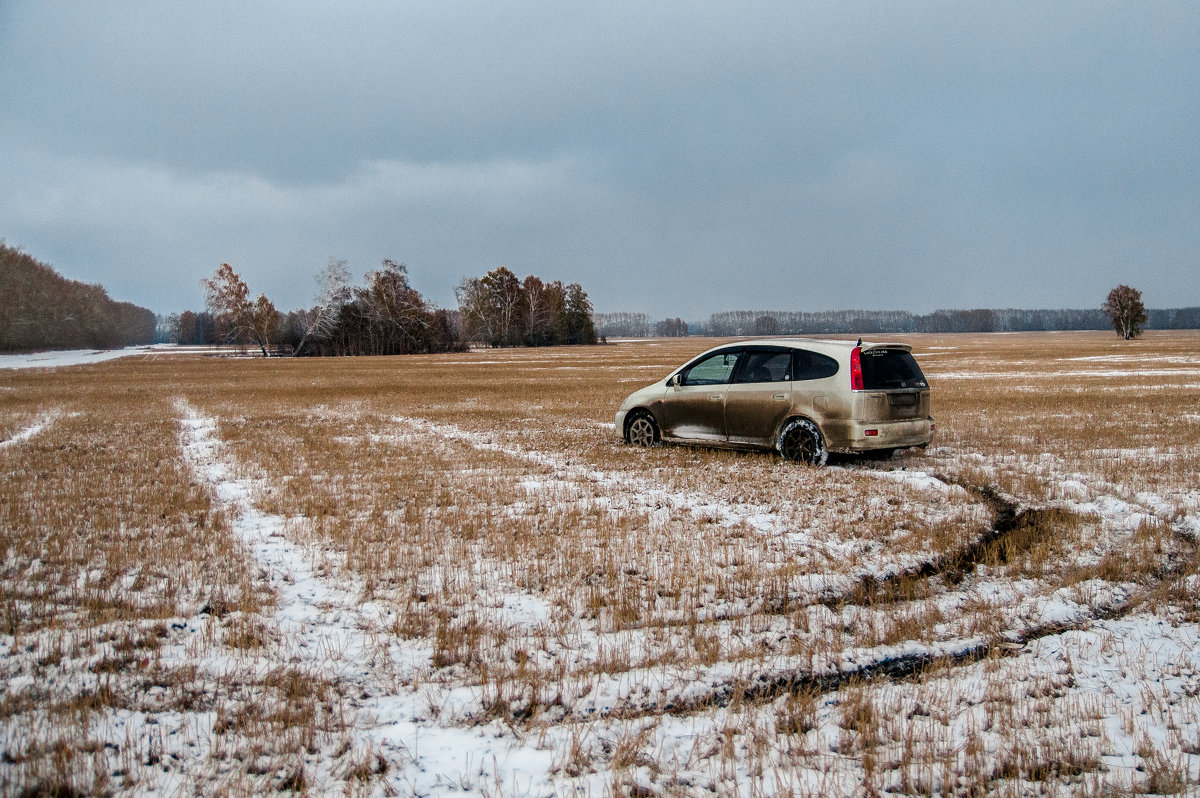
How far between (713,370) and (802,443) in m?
1.77

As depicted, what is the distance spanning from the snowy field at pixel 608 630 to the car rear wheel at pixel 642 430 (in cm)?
194

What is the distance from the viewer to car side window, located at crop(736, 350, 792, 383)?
10312 millimetres

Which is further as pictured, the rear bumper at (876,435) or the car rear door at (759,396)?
the car rear door at (759,396)

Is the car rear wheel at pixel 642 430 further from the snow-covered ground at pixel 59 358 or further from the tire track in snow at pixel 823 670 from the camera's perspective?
the snow-covered ground at pixel 59 358

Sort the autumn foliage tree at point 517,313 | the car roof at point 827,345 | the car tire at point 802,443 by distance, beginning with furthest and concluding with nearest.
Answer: the autumn foliage tree at point 517,313
the car tire at point 802,443
the car roof at point 827,345

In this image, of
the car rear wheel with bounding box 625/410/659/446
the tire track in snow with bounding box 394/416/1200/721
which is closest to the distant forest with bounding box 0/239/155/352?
the car rear wheel with bounding box 625/410/659/446

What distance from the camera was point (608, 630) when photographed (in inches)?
183

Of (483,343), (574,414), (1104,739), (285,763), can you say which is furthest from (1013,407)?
(483,343)

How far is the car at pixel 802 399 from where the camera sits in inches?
376

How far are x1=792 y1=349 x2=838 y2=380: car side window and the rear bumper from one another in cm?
73

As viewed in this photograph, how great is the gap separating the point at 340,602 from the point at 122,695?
5.11 ft

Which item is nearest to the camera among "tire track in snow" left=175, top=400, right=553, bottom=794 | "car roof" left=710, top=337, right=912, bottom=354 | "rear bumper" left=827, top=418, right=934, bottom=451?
"tire track in snow" left=175, top=400, right=553, bottom=794

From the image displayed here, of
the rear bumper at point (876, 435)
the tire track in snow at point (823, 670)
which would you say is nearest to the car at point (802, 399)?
the rear bumper at point (876, 435)

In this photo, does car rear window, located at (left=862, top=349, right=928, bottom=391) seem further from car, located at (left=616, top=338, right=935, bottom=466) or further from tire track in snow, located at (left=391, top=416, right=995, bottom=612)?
tire track in snow, located at (left=391, top=416, right=995, bottom=612)
